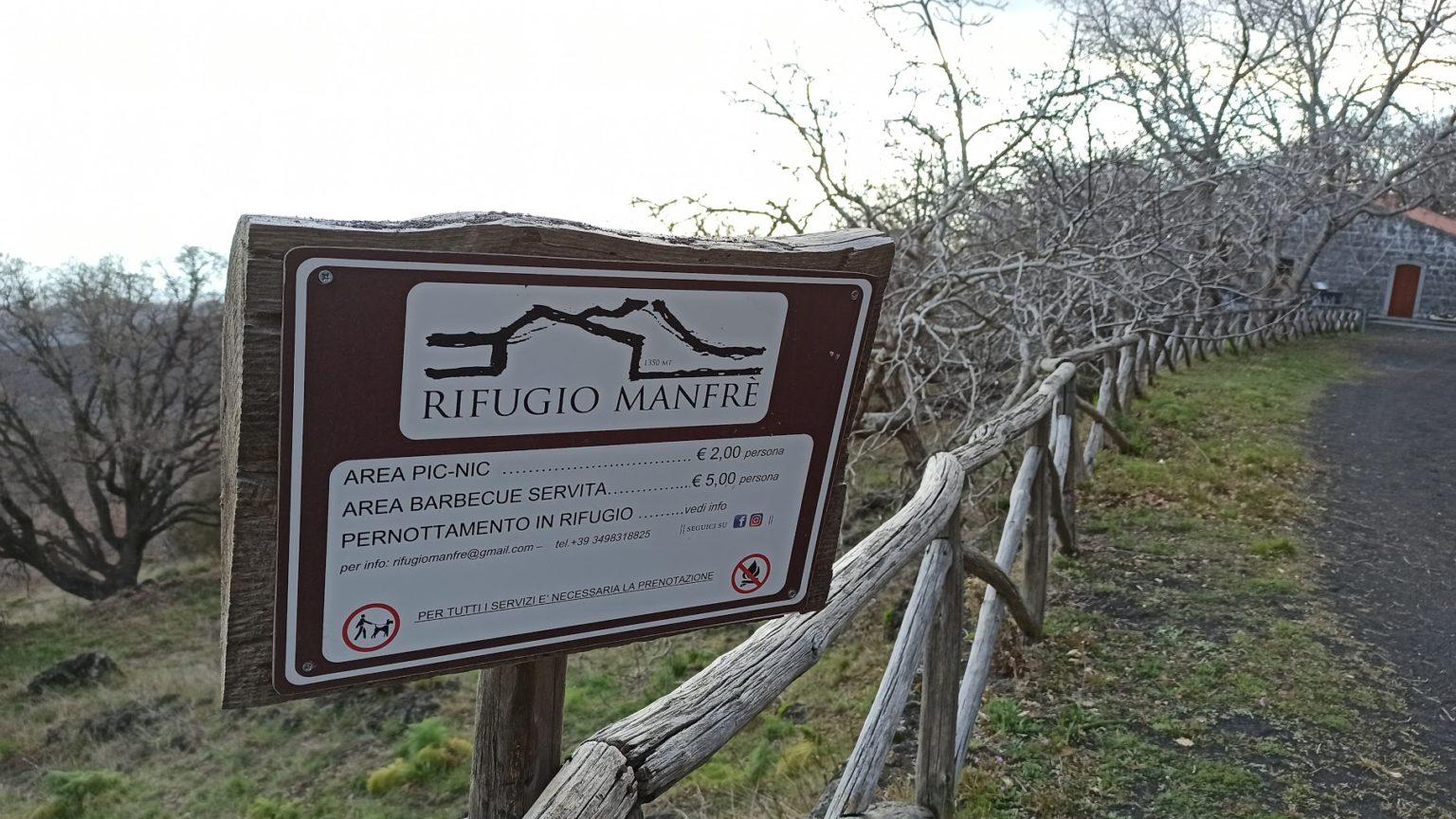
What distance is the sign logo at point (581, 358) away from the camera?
109 cm

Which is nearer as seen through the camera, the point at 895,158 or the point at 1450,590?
the point at 1450,590

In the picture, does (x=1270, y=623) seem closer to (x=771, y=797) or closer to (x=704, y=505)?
(x=771, y=797)

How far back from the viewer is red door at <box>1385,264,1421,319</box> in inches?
1148

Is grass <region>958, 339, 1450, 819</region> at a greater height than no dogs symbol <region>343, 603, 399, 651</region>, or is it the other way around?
no dogs symbol <region>343, 603, 399, 651</region>

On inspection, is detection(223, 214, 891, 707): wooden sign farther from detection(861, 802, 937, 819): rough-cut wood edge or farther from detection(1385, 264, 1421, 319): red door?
detection(1385, 264, 1421, 319): red door

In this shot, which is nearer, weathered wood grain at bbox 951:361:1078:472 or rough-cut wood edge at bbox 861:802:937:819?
rough-cut wood edge at bbox 861:802:937:819

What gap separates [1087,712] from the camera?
12.9 ft

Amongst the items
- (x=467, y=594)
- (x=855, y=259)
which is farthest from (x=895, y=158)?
(x=467, y=594)

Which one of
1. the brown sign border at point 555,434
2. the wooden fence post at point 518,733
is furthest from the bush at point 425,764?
the brown sign border at point 555,434

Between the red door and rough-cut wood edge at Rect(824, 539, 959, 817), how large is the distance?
33.0 m

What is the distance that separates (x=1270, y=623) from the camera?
4.78 metres

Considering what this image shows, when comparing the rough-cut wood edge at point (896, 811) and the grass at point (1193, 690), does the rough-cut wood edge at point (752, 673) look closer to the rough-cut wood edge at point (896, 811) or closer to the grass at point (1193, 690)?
the rough-cut wood edge at point (896, 811)

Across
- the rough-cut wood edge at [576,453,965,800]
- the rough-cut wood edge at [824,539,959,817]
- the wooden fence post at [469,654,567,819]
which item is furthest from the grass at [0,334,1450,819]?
the wooden fence post at [469,654,567,819]

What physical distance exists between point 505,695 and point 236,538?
0.46 m
